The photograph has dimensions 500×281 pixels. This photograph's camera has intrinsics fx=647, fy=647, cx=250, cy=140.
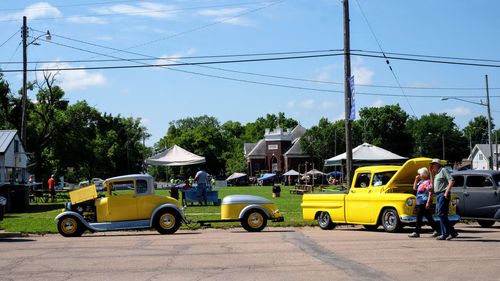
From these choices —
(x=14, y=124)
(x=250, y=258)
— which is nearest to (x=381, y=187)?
(x=250, y=258)

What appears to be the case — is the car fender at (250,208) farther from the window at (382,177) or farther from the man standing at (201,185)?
the man standing at (201,185)

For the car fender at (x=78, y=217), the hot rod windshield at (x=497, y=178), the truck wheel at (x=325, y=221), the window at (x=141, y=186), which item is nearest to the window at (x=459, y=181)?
the hot rod windshield at (x=497, y=178)

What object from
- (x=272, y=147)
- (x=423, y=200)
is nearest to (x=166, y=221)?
(x=423, y=200)

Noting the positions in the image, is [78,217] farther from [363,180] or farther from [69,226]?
[363,180]

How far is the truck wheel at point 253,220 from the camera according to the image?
17984 millimetres

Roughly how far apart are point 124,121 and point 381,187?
11649cm

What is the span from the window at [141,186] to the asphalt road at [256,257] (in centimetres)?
156

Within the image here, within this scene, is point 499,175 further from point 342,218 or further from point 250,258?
point 250,258

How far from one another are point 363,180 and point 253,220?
3319 mm

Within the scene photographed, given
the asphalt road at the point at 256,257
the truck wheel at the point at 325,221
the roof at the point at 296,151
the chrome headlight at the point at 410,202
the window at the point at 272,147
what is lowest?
the asphalt road at the point at 256,257

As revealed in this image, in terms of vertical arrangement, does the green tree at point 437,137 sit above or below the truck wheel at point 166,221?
above

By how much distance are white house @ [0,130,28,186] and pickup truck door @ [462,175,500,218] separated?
32119mm

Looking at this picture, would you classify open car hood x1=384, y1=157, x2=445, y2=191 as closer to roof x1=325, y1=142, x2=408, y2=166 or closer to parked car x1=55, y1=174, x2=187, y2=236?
parked car x1=55, y1=174, x2=187, y2=236

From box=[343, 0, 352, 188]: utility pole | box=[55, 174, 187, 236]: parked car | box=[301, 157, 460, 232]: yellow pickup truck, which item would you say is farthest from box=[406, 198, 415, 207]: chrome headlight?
box=[343, 0, 352, 188]: utility pole
